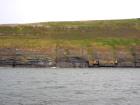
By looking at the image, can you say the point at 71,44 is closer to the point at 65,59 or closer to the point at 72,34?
the point at 65,59

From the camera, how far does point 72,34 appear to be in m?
151

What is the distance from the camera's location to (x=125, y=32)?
155 m

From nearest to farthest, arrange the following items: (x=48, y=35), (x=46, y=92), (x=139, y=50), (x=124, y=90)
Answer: (x=46, y=92) < (x=124, y=90) < (x=139, y=50) < (x=48, y=35)

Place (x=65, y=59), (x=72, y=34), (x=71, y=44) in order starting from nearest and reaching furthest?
(x=65, y=59) → (x=71, y=44) → (x=72, y=34)

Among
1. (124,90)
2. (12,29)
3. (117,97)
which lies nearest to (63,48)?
(12,29)

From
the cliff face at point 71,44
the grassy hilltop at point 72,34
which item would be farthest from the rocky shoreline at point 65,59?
the grassy hilltop at point 72,34

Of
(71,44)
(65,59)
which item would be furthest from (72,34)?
(65,59)

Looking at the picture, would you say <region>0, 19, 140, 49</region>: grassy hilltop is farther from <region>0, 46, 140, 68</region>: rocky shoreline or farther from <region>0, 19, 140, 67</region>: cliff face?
<region>0, 46, 140, 68</region>: rocky shoreline

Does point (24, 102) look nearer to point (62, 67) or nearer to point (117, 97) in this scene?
point (117, 97)

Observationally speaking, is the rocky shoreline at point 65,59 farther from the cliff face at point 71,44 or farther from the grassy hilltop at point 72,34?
the grassy hilltop at point 72,34

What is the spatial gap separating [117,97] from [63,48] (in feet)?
254

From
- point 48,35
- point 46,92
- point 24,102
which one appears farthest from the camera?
point 48,35

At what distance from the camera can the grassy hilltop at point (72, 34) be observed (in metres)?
136

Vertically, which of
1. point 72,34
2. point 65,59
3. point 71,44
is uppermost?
point 72,34
